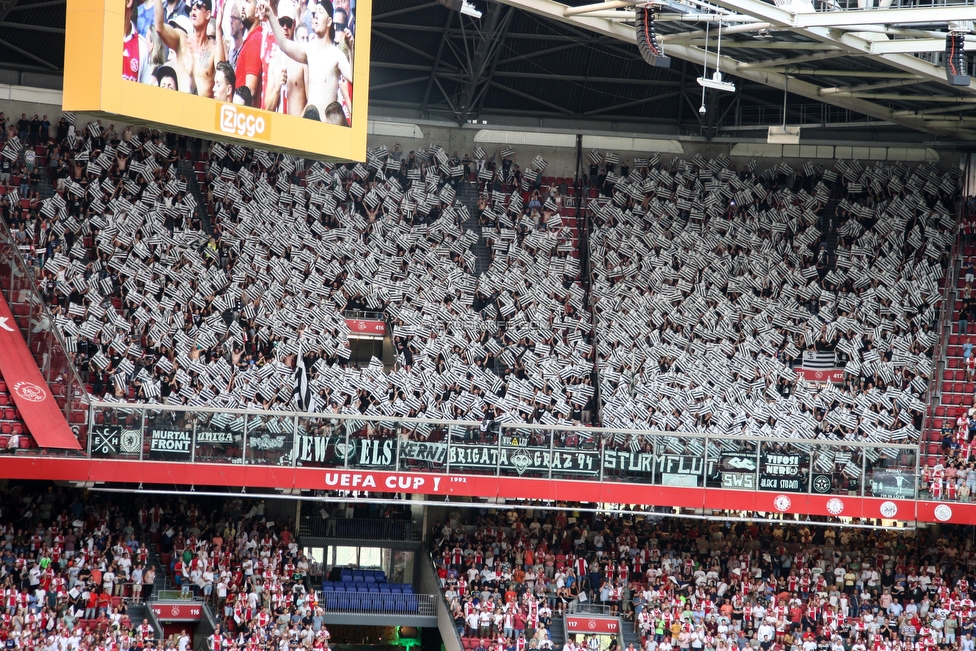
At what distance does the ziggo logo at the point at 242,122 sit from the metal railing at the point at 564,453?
6.38 metres

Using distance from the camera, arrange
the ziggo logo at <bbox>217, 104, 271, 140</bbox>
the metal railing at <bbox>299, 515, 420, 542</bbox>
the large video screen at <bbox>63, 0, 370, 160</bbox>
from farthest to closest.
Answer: the metal railing at <bbox>299, 515, 420, 542</bbox> → the ziggo logo at <bbox>217, 104, 271, 140</bbox> → the large video screen at <bbox>63, 0, 370, 160</bbox>

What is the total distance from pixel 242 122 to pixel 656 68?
18.1 m

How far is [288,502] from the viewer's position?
34812 mm

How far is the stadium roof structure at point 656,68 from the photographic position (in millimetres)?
27812

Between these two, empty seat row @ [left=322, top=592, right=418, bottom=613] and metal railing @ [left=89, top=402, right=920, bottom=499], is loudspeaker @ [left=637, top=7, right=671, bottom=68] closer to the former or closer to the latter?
metal railing @ [left=89, top=402, right=920, bottom=499]

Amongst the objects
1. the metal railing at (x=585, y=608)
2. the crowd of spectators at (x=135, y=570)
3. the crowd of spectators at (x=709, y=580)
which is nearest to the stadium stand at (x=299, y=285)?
the crowd of spectators at (x=135, y=570)

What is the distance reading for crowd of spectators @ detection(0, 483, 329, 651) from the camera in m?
28.1

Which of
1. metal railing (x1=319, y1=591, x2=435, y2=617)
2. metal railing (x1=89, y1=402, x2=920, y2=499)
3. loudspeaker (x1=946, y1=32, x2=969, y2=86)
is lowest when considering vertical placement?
metal railing (x1=319, y1=591, x2=435, y2=617)

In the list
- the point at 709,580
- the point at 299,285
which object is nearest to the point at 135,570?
the point at 299,285

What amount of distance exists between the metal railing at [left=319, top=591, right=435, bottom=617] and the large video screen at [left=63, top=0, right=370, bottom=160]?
11.0m

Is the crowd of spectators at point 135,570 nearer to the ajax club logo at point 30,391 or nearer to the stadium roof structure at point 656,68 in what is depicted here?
the ajax club logo at point 30,391

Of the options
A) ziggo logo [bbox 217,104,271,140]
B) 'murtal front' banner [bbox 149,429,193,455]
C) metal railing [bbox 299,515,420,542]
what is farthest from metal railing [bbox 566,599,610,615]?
ziggo logo [bbox 217,104,271,140]

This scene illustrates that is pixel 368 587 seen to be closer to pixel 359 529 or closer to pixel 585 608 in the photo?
pixel 359 529

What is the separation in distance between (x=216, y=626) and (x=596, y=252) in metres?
15.9
